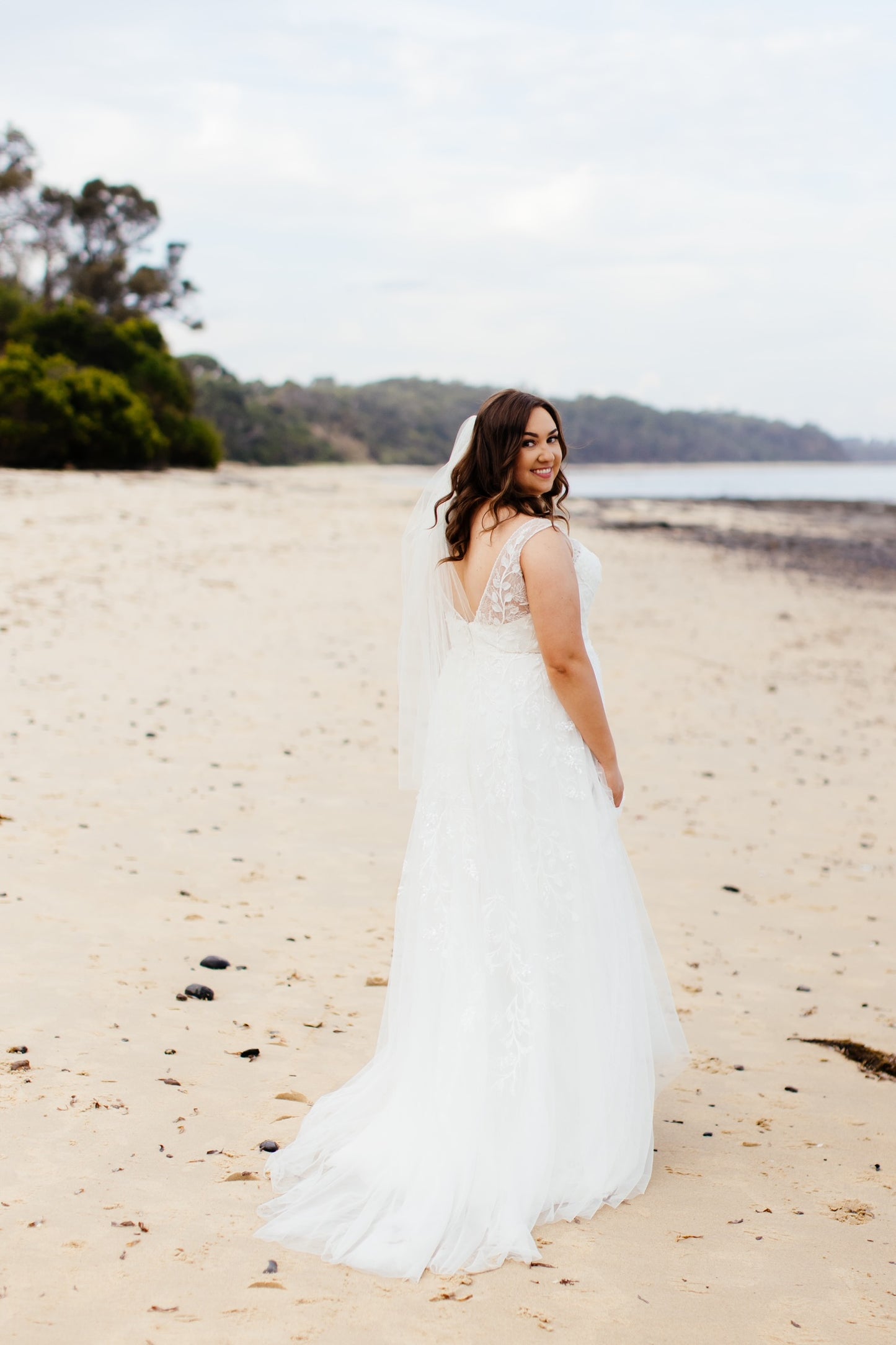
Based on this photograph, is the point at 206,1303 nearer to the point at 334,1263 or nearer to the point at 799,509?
the point at 334,1263

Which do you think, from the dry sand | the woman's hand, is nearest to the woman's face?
the woman's hand

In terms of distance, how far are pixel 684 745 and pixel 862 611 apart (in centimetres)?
763

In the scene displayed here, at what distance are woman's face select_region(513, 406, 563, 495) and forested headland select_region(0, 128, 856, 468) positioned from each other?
0.46 metres

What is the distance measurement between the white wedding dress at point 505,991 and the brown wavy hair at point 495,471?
0.10 meters

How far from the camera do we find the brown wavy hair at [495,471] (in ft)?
9.83

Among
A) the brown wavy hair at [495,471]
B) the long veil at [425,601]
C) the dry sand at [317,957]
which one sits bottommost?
the dry sand at [317,957]

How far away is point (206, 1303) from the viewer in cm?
238

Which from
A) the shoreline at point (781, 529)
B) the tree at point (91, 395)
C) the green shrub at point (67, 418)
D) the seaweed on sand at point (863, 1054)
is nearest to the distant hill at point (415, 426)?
the tree at point (91, 395)

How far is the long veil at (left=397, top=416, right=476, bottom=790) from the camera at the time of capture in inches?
125

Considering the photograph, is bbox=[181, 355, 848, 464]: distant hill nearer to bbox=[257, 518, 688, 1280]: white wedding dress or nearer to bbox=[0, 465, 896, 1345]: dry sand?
bbox=[0, 465, 896, 1345]: dry sand

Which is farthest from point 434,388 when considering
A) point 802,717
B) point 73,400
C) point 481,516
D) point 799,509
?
point 481,516

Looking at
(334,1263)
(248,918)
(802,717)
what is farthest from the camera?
(802,717)

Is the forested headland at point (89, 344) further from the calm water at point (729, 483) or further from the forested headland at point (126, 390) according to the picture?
the calm water at point (729, 483)

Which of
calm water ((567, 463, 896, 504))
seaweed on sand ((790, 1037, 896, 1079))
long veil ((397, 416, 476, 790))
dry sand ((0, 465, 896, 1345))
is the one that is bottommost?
seaweed on sand ((790, 1037, 896, 1079))
